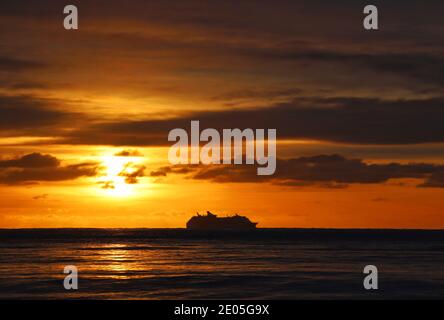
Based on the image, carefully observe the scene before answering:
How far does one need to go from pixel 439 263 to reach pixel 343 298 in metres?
43.1

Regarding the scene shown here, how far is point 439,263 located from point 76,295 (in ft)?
178

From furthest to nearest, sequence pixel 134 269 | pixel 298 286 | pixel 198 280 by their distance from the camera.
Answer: pixel 134 269 < pixel 198 280 < pixel 298 286

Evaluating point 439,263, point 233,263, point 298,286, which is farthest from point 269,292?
point 439,263

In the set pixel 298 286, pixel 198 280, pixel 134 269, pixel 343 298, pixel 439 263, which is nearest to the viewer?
pixel 343 298

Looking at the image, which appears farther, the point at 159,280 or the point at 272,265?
the point at 272,265
